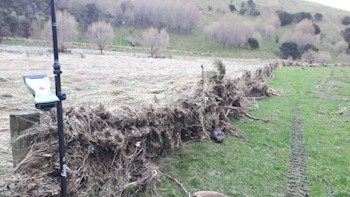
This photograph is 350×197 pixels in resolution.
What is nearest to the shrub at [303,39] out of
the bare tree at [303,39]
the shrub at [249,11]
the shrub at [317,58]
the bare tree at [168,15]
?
the bare tree at [303,39]

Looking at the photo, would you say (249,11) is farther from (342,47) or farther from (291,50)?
(291,50)

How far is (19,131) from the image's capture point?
2803 mm

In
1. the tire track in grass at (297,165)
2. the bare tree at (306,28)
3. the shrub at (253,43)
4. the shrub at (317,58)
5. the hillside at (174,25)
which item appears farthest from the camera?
the bare tree at (306,28)

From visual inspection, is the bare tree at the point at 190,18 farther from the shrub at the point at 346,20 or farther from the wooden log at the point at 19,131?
the wooden log at the point at 19,131

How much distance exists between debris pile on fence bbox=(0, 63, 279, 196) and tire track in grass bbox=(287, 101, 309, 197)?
2100 millimetres

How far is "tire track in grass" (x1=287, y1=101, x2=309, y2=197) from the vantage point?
173 inches

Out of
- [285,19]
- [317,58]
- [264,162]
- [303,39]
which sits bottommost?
[264,162]

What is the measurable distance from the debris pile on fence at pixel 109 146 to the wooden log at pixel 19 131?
8cm

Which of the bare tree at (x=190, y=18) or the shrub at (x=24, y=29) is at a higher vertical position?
the bare tree at (x=190, y=18)

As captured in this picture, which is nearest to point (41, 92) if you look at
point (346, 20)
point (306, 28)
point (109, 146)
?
point (109, 146)

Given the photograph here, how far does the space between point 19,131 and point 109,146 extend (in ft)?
4.12

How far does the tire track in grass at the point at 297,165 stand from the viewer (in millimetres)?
4397

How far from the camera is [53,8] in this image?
2.42m

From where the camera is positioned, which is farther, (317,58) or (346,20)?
(346,20)
